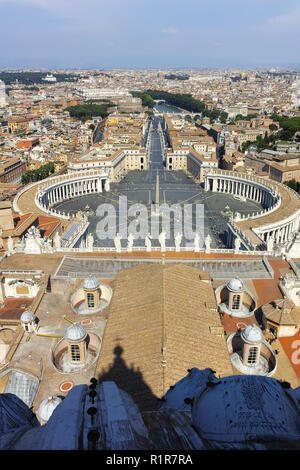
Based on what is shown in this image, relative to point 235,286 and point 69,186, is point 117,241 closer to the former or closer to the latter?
point 235,286

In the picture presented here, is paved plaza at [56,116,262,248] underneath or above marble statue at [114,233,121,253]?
underneath

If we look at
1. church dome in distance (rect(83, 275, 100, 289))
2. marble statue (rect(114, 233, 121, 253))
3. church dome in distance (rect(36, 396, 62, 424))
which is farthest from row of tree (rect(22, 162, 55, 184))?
church dome in distance (rect(36, 396, 62, 424))

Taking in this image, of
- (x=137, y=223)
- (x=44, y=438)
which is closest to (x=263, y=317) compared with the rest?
(x=44, y=438)

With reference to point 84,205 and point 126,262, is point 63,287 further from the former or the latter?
point 84,205

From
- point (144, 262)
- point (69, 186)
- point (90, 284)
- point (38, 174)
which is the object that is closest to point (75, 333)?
point (90, 284)

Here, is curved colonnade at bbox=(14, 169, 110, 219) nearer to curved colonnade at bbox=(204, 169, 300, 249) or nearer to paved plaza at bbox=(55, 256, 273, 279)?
curved colonnade at bbox=(204, 169, 300, 249)

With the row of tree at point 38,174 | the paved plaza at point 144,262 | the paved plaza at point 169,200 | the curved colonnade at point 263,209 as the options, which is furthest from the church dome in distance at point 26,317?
the row of tree at point 38,174
